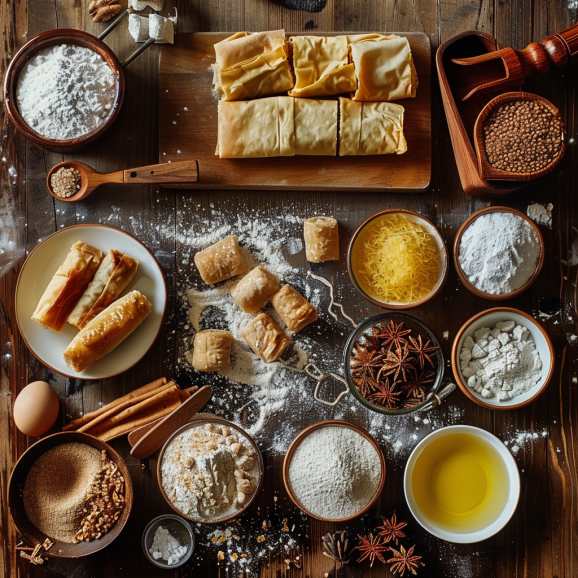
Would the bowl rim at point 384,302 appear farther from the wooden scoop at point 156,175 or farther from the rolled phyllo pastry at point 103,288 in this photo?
the rolled phyllo pastry at point 103,288

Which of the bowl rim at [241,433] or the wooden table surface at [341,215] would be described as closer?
the bowl rim at [241,433]

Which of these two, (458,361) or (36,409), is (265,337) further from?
(36,409)

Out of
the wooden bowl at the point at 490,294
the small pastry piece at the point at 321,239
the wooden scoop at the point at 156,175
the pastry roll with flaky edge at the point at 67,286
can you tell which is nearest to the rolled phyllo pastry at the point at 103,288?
the pastry roll with flaky edge at the point at 67,286

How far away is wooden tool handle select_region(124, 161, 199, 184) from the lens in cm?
182

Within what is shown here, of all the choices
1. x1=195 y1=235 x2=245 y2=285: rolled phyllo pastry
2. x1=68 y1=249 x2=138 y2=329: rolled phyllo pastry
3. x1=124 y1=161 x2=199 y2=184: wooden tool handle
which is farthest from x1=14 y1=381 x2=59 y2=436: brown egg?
x1=124 y1=161 x2=199 y2=184: wooden tool handle

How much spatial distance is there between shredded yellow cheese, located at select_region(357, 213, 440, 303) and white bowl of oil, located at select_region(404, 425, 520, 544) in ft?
1.68

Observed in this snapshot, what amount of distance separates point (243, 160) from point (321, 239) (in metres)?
0.42

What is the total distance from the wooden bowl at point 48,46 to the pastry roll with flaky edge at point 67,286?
374mm

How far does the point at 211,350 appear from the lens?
184cm

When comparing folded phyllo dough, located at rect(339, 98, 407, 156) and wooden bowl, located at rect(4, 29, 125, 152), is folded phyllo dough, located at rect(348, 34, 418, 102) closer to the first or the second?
folded phyllo dough, located at rect(339, 98, 407, 156)

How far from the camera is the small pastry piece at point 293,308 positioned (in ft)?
6.07

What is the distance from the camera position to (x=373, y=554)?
186 centimetres

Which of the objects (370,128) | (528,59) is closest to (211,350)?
(370,128)

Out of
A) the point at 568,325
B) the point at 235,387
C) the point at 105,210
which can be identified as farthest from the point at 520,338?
the point at 105,210
